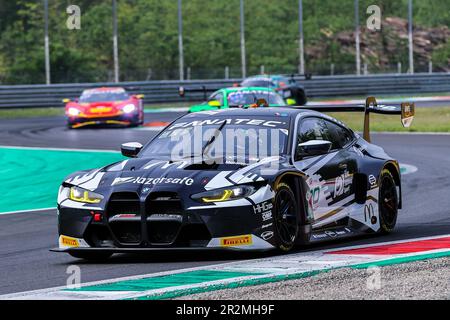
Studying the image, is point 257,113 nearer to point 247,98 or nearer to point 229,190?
point 229,190

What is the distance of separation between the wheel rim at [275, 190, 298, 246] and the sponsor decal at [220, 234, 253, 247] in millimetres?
318

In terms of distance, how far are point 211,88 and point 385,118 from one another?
993 centimetres

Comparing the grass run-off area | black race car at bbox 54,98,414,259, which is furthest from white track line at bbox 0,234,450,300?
the grass run-off area

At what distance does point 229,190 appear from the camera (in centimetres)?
933

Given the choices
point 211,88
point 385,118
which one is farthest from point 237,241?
point 211,88

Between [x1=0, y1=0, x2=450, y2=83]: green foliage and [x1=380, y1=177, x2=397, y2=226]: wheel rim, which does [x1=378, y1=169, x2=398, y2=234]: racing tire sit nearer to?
[x1=380, y1=177, x2=397, y2=226]: wheel rim

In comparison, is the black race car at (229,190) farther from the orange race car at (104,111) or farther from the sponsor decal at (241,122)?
the orange race car at (104,111)

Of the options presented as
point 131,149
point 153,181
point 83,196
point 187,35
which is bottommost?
point 83,196

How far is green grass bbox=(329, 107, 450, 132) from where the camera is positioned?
3008 cm

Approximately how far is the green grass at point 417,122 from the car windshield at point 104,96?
650 cm

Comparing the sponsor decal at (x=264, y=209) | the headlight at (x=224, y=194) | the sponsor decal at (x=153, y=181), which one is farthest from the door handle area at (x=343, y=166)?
the sponsor decal at (x=153, y=181)

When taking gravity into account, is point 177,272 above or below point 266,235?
below

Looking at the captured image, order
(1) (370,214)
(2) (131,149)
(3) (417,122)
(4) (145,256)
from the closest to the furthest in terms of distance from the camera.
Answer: (4) (145,256), (2) (131,149), (1) (370,214), (3) (417,122)
